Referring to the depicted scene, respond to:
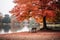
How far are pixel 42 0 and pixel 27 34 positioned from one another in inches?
20.2

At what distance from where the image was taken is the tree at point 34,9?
1.91 metres

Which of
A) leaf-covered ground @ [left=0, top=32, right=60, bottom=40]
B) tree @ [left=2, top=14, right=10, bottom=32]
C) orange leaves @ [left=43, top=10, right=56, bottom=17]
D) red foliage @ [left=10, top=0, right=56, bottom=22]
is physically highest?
red foliage @ [left=10, top=0, right=56, bottom=22]

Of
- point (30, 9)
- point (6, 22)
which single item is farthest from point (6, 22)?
point (30, 9)

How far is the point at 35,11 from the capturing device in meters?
1.93

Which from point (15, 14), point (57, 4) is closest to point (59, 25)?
point (57, 4)

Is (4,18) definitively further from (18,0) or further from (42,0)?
(42,0)

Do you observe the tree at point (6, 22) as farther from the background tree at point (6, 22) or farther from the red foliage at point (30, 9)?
the red foliage at point (30, 9)

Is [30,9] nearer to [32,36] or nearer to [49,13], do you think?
[49,13]

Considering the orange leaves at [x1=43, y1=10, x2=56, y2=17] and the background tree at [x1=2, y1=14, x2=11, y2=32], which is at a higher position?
the orange leaves at [x1=43, y1=10, x2=56, y2=17]

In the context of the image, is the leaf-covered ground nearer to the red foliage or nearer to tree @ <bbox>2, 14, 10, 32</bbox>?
tree @ <bbox>2, 14, 10, 32</bbox>

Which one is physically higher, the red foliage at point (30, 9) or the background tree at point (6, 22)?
the red foliage at point (30, 9)

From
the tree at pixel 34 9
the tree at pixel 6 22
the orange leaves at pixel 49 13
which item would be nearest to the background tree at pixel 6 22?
the tree at pixel 6 22

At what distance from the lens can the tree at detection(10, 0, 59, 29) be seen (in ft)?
6.26

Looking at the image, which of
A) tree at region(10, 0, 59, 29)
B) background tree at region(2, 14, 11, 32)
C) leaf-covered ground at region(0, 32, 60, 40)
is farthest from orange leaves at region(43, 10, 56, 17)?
background tree at region(2, 14, 11, 32)
